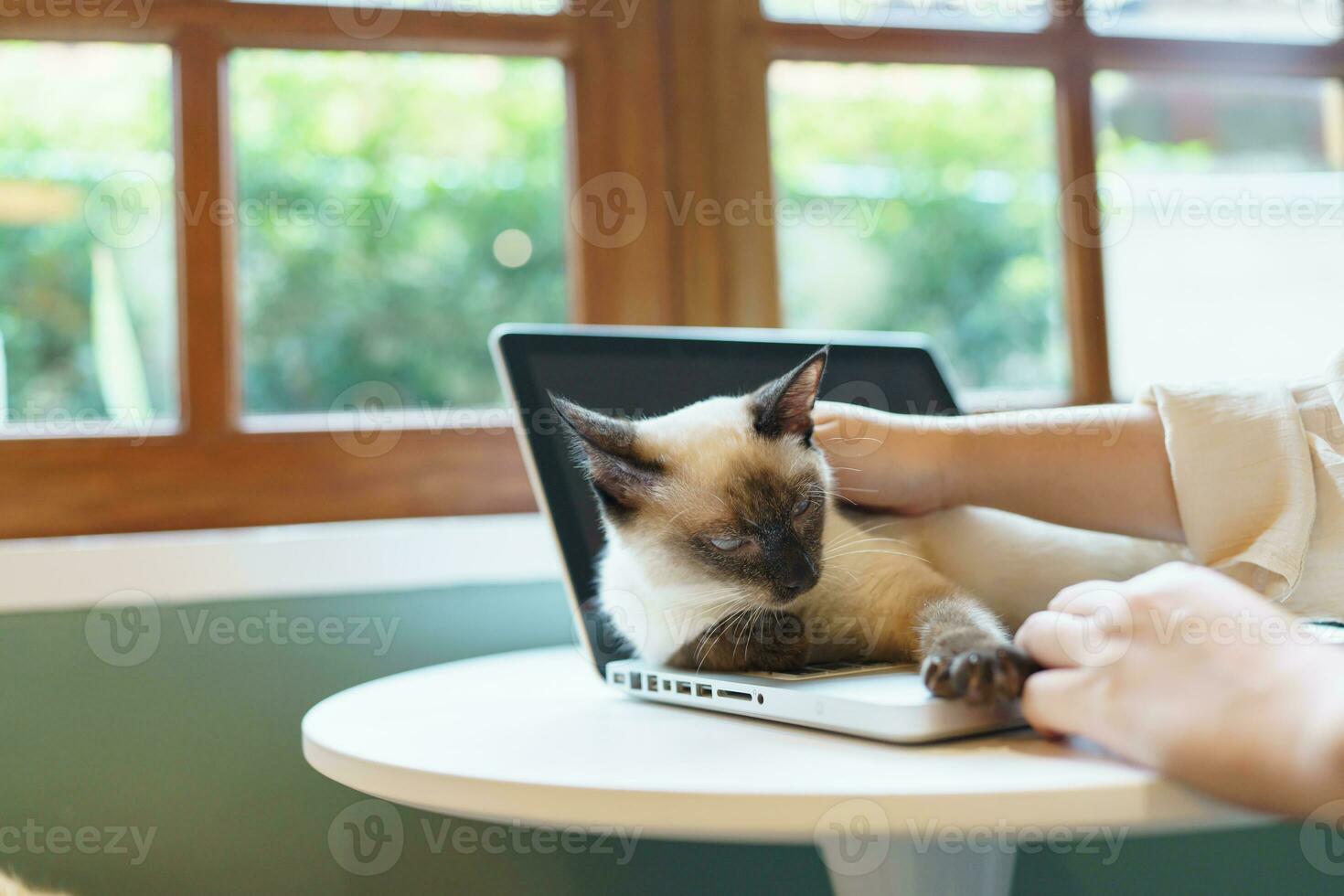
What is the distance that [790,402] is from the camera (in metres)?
1.03

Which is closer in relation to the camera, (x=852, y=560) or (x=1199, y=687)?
(x=1199, y=687)

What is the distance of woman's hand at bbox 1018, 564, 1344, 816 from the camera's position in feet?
1.80

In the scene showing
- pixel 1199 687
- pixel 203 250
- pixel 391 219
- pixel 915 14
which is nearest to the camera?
pixel 1199 687

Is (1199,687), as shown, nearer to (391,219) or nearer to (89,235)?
(391,219)

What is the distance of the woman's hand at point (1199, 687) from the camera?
55 cm

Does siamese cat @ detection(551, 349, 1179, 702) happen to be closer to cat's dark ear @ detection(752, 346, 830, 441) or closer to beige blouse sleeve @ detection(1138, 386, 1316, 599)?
cat's dark ear @ detection(752, 346, 830, 441)

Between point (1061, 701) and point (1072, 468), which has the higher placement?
point (1072, 468)

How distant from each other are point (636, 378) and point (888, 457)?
0.32 meters

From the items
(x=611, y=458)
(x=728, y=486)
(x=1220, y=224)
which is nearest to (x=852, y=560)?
(x=728, y=486)

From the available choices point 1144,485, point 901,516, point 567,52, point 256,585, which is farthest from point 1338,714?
point 567,52

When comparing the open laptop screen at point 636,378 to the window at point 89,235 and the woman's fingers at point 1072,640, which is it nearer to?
the woman's fingers at point 1072,640

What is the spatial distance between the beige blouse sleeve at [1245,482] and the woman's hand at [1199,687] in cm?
20

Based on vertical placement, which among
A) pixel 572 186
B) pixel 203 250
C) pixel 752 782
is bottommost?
pixel 752 782

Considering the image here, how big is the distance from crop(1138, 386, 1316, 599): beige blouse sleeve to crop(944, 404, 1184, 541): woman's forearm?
51mm
